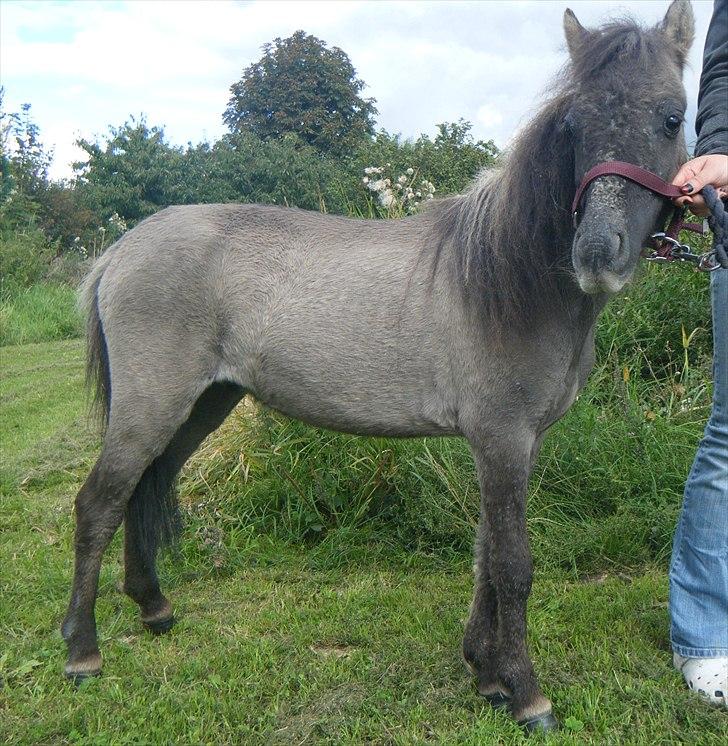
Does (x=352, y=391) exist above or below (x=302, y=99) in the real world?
below

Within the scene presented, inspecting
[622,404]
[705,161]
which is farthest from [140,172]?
[705,161]

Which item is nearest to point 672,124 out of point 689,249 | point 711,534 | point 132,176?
point 689,249

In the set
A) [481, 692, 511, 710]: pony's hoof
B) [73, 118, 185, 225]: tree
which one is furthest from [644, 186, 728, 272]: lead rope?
[73, 118, 185, 225]: tree

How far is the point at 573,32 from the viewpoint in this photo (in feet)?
9.29

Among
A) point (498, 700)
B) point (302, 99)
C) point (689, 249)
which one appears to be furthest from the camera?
point (302, 99)

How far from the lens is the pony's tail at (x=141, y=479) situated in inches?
143

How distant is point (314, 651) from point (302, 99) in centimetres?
2788

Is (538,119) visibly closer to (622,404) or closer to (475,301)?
(475,301)

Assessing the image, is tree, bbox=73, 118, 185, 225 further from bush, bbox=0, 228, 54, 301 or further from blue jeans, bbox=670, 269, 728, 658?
blue jeans, bbox=670, 269, 728, 658

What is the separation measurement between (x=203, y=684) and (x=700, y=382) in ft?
13.1

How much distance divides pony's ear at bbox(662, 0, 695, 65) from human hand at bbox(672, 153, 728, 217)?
0.50 metres

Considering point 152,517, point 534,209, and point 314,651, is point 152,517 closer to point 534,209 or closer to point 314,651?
point 314,651

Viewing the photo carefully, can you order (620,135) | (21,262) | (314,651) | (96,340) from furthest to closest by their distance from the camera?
(21,262) < (96,340) < (314,651) < (620,135)

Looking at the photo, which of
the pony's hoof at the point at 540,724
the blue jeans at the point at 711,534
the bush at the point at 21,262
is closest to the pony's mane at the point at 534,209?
the blue jeans at the point at 711,534
